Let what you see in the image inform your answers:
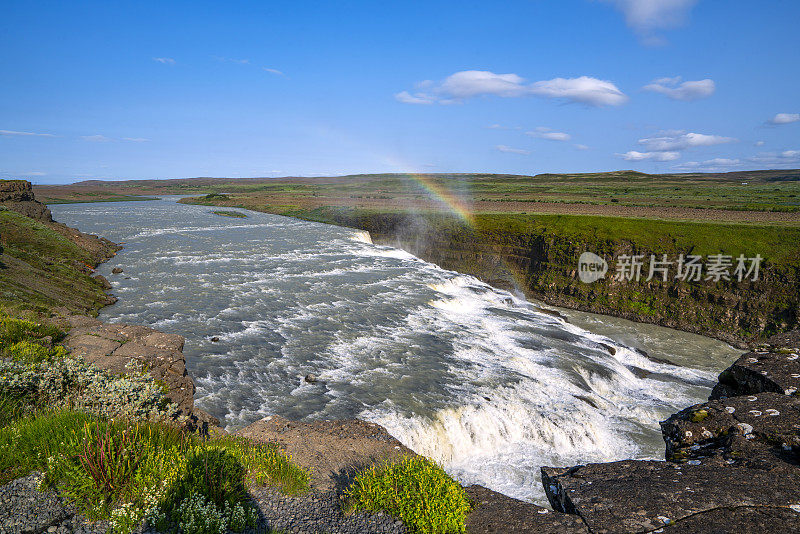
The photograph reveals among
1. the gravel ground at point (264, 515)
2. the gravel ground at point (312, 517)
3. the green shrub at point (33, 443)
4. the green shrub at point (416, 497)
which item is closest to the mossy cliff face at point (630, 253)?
the green shrub at point (416, 497)

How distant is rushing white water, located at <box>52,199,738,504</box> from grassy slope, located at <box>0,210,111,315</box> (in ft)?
5.82

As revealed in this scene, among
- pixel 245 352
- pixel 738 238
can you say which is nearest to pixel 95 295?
pixel 245 352

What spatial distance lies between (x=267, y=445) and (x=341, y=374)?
8777mm

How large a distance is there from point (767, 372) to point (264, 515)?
35.7 ft

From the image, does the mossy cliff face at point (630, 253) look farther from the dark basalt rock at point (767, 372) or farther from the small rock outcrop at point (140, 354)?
the small rock outcrop at point (140, 354)

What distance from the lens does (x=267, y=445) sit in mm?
8500

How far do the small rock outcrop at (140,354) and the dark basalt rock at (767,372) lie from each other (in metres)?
12.8

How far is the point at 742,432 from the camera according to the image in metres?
7.23

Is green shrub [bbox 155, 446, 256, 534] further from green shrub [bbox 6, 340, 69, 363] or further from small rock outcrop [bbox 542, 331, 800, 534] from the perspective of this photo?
green shrub [bbox 6, 340, 69, 363]

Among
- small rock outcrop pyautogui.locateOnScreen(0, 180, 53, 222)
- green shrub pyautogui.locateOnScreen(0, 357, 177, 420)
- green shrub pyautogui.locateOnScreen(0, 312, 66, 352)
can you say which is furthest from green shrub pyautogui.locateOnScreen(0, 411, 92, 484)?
small rock outcrop pyautogui.locateOnScreen(0, 180, 53, 222)

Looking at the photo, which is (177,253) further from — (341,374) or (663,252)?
(663,252)

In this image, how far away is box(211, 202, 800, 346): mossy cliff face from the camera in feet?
106

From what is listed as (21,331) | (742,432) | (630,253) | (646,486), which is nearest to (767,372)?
(742,432)

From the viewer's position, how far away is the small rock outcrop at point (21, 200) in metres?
42.5
